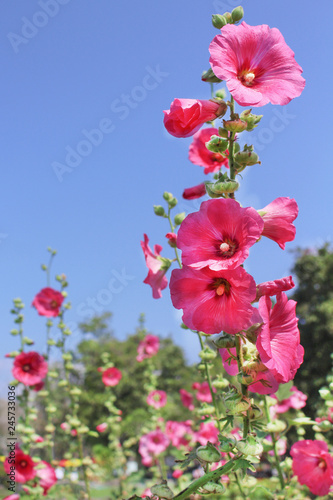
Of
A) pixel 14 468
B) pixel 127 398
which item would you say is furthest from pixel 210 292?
pixel 127 398

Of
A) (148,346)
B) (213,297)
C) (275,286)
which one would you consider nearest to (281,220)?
(275,286)

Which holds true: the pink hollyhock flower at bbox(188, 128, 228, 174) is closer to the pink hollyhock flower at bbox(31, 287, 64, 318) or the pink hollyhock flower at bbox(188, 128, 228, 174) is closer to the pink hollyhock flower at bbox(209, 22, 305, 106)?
the pink hollyhock flower at bbox(209, 22, 305, 106)

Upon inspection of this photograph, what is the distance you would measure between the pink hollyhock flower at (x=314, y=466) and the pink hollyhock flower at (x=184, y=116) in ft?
5.50

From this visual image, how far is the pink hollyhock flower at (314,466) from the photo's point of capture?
6.31ft

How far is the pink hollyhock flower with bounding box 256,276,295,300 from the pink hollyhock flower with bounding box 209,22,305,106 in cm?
47

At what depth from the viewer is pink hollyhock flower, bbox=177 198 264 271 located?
3.38 ft

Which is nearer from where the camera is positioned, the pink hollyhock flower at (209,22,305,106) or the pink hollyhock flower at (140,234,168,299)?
the pink hollyhock flower at (209,22,305,106)

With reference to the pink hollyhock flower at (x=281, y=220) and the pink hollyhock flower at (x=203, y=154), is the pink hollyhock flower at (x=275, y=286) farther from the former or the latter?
the pink hollyhock flower at (x=203, y=154)

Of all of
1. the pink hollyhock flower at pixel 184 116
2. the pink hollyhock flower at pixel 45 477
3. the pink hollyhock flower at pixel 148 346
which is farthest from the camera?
the pink hollyhock flower at pixel 148 346

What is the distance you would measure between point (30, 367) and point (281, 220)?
3062 mm

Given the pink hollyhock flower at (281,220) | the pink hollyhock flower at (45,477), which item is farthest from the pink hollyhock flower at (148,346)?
the pink hollyhock flower at (281,220)

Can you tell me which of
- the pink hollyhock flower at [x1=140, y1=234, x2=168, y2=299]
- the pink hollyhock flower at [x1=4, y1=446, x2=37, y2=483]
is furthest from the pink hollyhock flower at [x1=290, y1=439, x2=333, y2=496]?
the pink hollyhock flower at [x1=4, y1=446, x2=37, y2=483]

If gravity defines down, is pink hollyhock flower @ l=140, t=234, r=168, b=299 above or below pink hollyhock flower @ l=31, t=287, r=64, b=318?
below

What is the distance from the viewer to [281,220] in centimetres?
121
